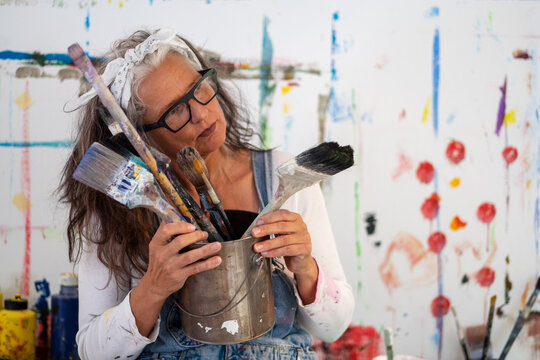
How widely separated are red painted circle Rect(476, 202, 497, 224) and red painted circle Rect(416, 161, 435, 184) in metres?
0.20

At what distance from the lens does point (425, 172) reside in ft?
6.15

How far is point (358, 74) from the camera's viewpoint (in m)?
1.84

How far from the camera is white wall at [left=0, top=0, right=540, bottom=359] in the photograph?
1796 mm

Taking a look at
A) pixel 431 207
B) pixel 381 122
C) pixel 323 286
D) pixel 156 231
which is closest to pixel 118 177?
pixel 156 231

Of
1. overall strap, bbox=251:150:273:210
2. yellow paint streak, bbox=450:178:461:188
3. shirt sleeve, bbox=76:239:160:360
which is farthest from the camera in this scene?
yellow paint streak, bbox=450:178:461:188

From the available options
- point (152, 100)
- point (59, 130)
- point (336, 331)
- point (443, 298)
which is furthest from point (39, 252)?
point (443, 298)

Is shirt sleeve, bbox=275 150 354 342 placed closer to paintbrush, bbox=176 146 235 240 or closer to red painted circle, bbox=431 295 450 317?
paintbrush, bbox=176 146 235 240

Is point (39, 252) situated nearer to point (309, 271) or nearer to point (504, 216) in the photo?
point (309, 271)

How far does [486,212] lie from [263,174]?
1.00m

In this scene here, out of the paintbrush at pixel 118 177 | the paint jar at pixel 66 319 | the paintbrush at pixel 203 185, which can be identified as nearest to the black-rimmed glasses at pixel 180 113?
the paintbrush at pixel 203 185

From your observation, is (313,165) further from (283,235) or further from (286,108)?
(286,108)

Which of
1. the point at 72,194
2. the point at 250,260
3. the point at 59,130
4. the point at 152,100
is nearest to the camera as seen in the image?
the point at 250,260

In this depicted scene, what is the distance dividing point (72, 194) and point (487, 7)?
144cm

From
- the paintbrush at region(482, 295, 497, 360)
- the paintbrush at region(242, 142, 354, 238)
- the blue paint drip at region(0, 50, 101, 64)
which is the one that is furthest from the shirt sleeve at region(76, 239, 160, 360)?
the paintbrush at region(482, 295, 497, 360)
